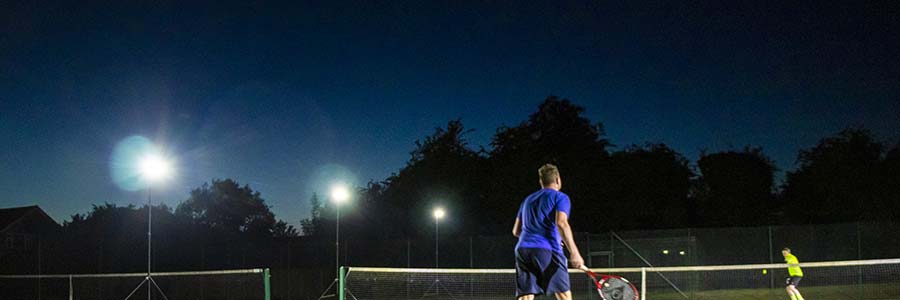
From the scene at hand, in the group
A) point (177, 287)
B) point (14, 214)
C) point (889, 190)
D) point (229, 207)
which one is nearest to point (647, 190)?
point (889, 190)

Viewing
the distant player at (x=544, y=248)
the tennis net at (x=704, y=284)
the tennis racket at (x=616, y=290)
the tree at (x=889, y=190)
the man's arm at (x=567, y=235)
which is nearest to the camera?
the man's arm at (x=567, y=235)

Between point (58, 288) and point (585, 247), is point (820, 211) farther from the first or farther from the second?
point (58, 288)

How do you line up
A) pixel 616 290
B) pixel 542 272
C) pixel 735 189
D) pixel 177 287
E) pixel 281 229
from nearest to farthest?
1. pixel 542 272
2. pixel 616 290
3. pixel 177 287
4. pixel 735 189
5. pixel 281 229

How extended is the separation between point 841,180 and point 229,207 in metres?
78.4

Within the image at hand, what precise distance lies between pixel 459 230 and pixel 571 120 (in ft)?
44.4

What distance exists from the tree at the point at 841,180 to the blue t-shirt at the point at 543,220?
34.4m

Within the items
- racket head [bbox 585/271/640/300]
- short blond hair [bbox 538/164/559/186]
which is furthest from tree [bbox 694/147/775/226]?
short blond hair [bbox 538/164/559/186]

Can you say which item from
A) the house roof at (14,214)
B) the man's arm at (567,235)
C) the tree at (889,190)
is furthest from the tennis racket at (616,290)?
the house roof at (14,214)

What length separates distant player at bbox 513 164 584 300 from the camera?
6797mm

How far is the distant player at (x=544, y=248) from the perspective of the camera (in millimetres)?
6797

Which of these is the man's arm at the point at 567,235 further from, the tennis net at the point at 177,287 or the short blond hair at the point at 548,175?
the tennis net at the point at 177,287

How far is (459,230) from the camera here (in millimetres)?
45562

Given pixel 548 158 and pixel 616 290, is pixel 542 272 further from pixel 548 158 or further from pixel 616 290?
pixel 548 158

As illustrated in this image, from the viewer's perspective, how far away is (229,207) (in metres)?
101
